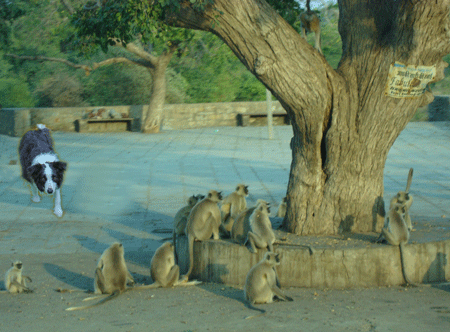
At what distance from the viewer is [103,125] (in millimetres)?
22484

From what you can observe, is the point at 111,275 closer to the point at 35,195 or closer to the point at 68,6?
the point at 35,195

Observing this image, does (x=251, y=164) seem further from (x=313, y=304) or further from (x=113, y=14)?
(x=313, y=304)

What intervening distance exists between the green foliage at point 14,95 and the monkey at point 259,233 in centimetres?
2340

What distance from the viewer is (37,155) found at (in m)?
9.77

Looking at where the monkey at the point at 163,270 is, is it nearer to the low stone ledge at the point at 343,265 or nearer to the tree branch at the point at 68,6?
the low stone ledge at the point at 343,265

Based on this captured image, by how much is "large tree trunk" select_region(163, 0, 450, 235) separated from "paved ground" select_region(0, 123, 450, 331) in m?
1.15

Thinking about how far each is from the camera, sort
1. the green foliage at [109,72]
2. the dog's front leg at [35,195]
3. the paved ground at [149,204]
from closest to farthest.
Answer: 1. the paved ground at [149,204]
2. the dog's front leg at [35,195]
3. the green foliage at [109,72]

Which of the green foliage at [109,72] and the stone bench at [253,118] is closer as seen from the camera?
the green foliage at [109,72]

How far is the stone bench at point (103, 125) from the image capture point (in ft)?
71.8

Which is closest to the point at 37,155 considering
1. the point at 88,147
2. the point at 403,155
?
the point at 88,147

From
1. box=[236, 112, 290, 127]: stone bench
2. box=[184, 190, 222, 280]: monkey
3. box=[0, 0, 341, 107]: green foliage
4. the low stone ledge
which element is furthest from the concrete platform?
box=[0, 0, 341, 107]: green foliage

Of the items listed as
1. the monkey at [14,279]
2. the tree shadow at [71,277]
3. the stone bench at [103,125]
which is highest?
the stone bench at [103,125]

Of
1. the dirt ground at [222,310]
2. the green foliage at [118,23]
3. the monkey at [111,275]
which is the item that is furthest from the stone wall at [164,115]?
the monkey at [111,275]

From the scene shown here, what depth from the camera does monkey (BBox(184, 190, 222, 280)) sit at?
20.5 ft
